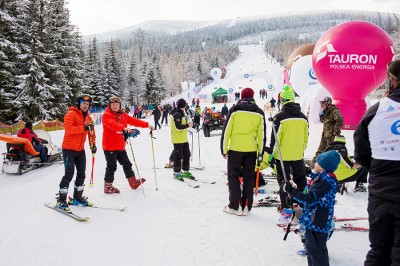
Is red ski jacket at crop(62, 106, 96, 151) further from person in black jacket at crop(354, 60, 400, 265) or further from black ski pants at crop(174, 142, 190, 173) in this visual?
person in black jacket at crop(354, 60, 400, 265)

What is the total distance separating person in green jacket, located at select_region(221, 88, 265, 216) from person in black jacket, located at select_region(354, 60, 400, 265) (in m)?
2.44

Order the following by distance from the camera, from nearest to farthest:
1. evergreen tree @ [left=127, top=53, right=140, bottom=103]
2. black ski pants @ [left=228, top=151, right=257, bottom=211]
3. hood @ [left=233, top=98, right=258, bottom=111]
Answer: hood @ [left=233, top=98, right=258, bottom=111] → black ski pants @ [left=228, top=151, right=257, bottom=211] → evergreen tree @ [left=127, top=53, right=140, bottom=103]

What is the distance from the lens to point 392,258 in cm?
243

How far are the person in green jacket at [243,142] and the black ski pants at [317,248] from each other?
195 centimetres

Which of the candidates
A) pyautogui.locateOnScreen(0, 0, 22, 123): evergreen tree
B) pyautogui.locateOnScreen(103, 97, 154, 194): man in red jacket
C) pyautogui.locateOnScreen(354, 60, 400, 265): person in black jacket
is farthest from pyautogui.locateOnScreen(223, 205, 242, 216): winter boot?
pyautogui.locateOnScreen(0, 0, 22, 123): evergreen tree

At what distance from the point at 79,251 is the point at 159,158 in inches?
274

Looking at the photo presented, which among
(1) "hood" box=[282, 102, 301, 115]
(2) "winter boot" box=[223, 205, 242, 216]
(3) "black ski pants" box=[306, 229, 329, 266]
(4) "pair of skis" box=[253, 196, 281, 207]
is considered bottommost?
(4) "pair of skis" box=[253, 196, 281, 207]

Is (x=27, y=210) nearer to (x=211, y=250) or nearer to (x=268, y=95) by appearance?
(x=211, y=250)

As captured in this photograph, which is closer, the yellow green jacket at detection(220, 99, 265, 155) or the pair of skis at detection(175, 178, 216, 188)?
the yellow green jacket at detection(220, 99, 265, 155)

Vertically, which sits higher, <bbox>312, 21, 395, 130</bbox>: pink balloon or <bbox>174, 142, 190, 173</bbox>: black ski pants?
<bbox>312, 21, 395, 130</bbox>: pink balloon

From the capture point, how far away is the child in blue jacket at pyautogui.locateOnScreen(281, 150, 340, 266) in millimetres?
3168

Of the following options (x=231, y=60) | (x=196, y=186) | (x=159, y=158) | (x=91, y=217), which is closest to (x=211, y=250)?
(x=91, y=217)

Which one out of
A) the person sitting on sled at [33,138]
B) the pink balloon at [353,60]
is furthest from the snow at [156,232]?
the pink balloon at [353,60]

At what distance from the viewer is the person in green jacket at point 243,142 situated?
16.4ft
